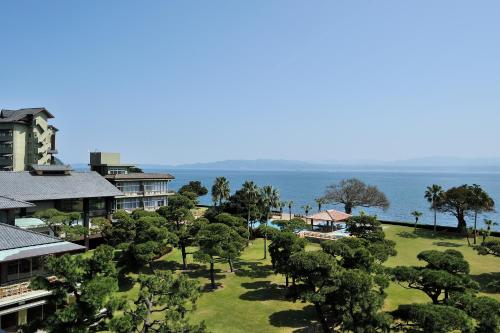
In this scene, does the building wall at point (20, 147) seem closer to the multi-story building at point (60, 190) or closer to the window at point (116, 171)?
the window at point (116, 171)

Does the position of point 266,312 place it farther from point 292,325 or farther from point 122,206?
point 122,206

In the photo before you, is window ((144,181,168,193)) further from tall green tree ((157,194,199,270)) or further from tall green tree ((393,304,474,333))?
tall green tree ((393,304,474,333))

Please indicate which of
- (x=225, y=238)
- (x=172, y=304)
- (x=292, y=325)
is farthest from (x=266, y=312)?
(x=172, y=304)

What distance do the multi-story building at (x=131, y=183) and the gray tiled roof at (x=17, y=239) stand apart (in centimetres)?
3171

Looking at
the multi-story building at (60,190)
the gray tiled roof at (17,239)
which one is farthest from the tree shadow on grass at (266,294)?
the multi-story building at (60,190)

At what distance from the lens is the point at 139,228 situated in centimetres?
3566

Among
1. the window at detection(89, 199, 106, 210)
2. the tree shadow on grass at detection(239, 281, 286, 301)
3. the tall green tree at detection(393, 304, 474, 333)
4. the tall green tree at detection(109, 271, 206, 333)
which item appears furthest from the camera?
the window at detection(89, 199, 106, 210)

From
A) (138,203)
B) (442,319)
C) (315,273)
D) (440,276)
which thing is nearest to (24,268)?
(315,273)

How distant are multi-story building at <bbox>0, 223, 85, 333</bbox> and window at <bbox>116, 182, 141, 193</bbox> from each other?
3436 centimetres

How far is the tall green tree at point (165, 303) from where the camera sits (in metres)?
17.6

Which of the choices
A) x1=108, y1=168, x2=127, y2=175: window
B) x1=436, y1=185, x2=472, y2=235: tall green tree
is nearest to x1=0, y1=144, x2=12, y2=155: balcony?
x1=108, y1=168, x2=127, y2=175: window

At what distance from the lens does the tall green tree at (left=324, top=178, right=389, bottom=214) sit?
7425 centimetres

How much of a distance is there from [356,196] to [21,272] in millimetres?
65013

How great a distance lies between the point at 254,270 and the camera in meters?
38.7
